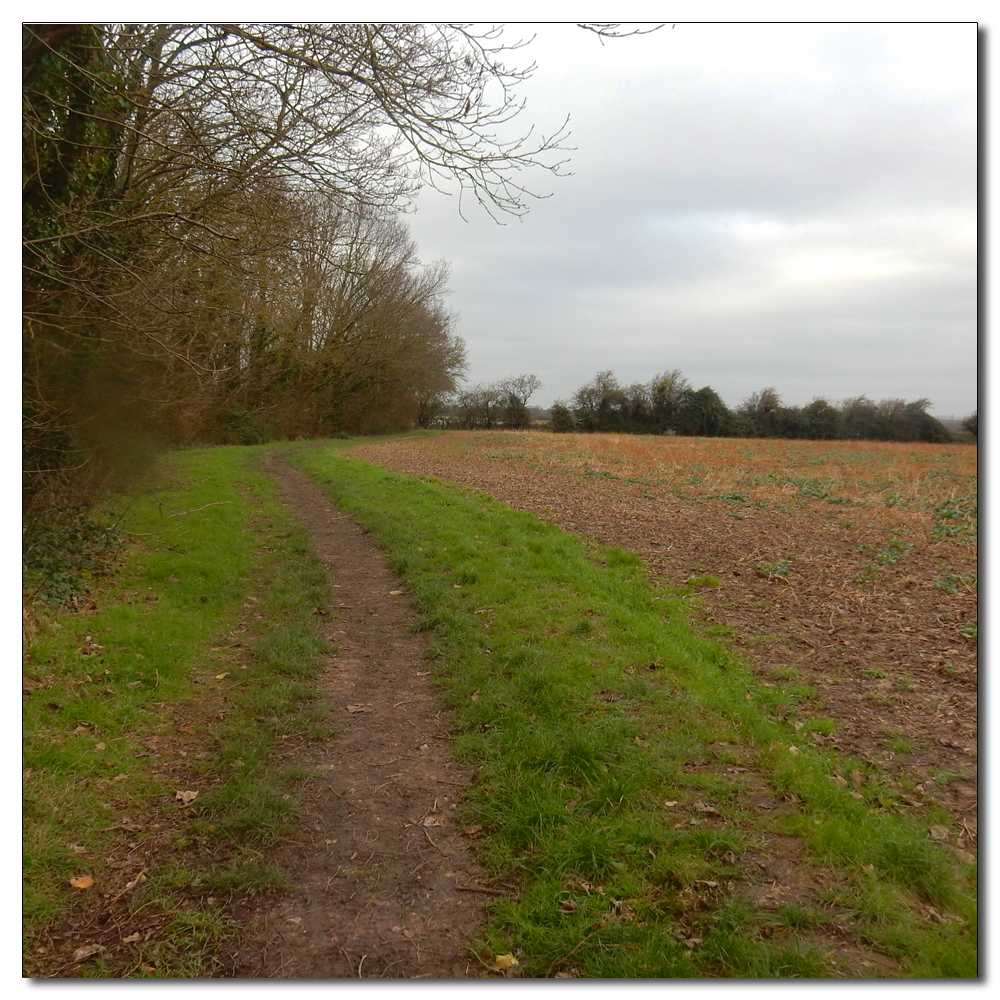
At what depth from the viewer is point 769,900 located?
10.5ft

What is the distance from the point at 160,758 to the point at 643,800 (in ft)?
11.6

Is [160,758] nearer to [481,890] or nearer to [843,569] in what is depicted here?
[481,890]

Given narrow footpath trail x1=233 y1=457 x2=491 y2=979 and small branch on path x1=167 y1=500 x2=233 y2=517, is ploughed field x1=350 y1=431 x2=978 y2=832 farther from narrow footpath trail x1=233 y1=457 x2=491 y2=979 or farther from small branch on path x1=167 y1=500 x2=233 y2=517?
small branch on path x1=167 y1=500 x2=233 y2=517

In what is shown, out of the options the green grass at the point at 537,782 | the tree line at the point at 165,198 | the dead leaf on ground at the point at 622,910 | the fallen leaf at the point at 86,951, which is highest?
the tree line at the point at 165,198

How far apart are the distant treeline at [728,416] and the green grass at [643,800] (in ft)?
7.96

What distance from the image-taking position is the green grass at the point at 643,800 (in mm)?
3004

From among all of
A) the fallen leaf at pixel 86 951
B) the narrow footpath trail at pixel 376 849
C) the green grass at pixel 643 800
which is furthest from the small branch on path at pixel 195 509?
the fallen leaf at pixel 86 951

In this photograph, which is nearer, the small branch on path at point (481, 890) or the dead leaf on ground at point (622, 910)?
the dead leaf on ground at point (622, 910)

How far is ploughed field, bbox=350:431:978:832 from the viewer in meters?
4.89

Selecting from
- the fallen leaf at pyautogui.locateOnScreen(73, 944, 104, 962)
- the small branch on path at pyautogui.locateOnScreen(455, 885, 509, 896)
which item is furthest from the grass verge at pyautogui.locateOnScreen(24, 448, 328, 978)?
the small branch on path at pyautogui.locateOnScreen(455, 885, 509, 896)

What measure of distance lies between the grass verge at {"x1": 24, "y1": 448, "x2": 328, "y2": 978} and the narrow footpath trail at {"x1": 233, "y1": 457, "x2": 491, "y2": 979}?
21 cm

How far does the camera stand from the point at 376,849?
3.82m

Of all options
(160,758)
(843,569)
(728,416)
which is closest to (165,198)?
(160,758)

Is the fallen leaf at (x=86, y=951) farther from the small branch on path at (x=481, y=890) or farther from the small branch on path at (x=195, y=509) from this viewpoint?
the small branch on path at (x=195, y=509)
